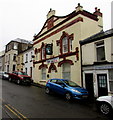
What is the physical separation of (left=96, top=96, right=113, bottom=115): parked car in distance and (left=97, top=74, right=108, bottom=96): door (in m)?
3.73

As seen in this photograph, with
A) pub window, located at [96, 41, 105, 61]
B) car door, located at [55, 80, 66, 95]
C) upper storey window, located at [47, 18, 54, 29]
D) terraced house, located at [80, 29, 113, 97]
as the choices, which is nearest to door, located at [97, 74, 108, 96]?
terraced house, located at [80, 29, 113, 97]

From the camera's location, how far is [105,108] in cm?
664

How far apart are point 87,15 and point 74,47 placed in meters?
4.37

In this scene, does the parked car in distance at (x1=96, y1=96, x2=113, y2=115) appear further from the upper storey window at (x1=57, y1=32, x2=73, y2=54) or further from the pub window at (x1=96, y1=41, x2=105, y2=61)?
the upper storey window at (x1=57, y1=32, x2=73, y2=54)

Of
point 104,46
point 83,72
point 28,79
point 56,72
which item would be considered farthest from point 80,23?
point 28,79

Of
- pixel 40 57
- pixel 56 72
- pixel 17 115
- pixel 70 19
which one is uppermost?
pixel 70 19

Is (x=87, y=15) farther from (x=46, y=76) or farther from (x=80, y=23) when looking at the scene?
(x=46, y=76)

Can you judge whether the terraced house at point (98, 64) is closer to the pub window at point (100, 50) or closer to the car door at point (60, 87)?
the pub window at point (100, 50)

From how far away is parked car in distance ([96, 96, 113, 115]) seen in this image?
636 centimetres

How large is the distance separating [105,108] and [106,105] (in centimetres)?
20

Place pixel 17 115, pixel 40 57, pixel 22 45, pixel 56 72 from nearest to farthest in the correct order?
pixel 17 115, pixel 56 72, pixel 40 57, pixel 22 45

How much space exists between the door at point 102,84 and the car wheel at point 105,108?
3.84m

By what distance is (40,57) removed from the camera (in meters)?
20.1

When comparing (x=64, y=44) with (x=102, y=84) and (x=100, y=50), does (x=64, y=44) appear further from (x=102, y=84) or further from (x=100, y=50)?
(x=102, y=84)
